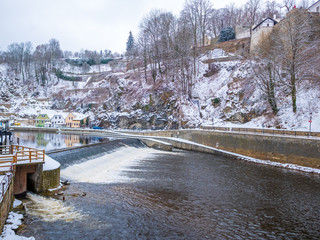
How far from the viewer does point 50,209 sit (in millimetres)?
12461

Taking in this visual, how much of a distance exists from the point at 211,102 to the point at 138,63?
36.0 meters

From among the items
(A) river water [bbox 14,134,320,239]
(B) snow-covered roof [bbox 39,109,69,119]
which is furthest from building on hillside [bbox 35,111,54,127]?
(A) river water [bbox 14,134,320,239]

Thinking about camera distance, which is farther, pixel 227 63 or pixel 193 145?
pixel 227 63

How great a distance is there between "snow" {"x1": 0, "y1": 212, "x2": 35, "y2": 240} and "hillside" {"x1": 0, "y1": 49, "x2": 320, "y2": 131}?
91.6ft

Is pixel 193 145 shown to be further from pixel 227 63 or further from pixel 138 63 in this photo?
pixel 138 63

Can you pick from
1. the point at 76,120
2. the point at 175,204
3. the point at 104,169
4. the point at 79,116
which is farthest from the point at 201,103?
the point at 79,116

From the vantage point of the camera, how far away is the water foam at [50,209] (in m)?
11.6

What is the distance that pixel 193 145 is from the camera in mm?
35250

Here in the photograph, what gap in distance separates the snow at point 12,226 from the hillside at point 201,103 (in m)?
27.9

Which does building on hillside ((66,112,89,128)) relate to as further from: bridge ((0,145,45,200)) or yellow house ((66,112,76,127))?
bridge ((0,145,45,200))

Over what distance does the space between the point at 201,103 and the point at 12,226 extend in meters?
40.7

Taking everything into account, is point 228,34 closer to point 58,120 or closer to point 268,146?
point 268,146

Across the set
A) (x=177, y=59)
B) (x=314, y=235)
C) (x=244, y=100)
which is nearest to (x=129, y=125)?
(x=177, y=59)

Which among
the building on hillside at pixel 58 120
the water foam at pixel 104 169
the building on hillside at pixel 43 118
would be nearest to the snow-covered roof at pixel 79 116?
the building on hillside at pixel 58 120
